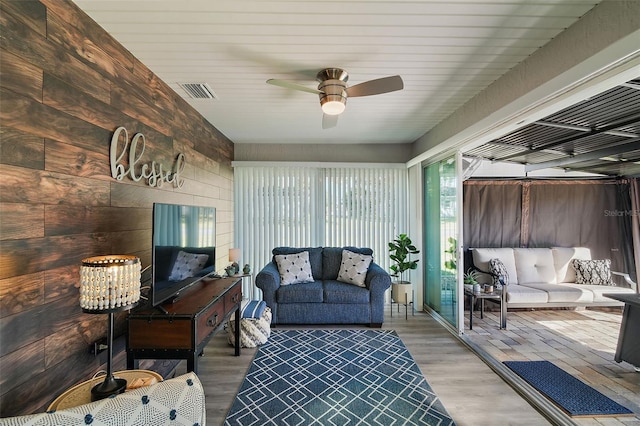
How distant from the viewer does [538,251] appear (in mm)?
4840

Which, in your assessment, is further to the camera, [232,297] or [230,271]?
[230,271]

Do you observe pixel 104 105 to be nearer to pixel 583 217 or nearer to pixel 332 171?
pixel 332 171

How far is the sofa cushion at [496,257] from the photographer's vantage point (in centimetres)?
471

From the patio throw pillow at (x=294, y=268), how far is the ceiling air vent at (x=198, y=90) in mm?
2231

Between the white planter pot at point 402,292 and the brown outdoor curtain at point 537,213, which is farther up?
the brown outdoor curtain at point 537,213

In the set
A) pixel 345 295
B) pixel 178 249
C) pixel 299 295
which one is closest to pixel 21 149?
pixel 178 249

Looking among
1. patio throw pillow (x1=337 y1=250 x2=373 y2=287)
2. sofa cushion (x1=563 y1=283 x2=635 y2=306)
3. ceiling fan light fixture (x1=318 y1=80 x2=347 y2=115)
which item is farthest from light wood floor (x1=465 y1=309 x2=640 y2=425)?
ceiling fan light fixture (x1=318 y1=80 x2=347 y2=115)

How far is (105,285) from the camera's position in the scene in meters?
1.52

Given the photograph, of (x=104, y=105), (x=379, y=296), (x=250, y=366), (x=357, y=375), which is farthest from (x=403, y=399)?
(x=104, y=105)

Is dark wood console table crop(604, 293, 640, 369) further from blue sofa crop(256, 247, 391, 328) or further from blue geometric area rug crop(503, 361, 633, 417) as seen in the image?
blue sofa crop(256, 247, 391, 328)

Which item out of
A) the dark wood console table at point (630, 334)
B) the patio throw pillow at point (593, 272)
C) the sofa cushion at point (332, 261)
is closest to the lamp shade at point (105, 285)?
the sofa cushion at point (332, 261)

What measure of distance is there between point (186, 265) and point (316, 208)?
2931 millimetres

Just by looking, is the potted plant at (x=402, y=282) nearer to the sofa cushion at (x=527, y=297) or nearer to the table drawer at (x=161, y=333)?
the sofa cushion at (x=527, y=297)

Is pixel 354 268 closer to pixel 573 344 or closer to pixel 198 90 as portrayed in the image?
pixel 573 344
